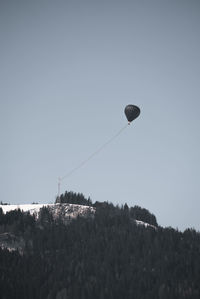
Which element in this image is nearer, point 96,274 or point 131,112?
point 131,112

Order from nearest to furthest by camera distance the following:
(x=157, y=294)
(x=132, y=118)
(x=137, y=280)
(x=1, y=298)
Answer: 1. (x=132, y=118)
2. (x=1, y=298)
3. (x=157, y=294)
4. (x=137, y=280)

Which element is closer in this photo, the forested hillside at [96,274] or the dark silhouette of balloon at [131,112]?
the dark silhouette of balloon at [131,112]

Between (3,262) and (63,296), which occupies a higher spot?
(3,262)

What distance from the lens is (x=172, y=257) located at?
19312cm

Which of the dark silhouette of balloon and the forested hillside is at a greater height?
the dark silhouette of balloon

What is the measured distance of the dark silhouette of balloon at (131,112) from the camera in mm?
94938

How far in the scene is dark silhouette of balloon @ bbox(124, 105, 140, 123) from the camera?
311ft

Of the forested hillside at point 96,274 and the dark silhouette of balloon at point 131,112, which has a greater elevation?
the dark silhouette of balloon at point 131,112

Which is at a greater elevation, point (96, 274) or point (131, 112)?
point (131, 112)

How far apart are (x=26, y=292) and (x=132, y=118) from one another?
90.5 m

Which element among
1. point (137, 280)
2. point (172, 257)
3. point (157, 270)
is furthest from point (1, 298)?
point (172, 257)

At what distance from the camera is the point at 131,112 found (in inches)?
3750

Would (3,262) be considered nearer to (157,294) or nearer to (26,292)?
(26,292)

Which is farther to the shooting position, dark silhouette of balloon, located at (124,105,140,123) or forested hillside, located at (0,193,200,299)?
forested hillside, located at (0,193,200,299)
